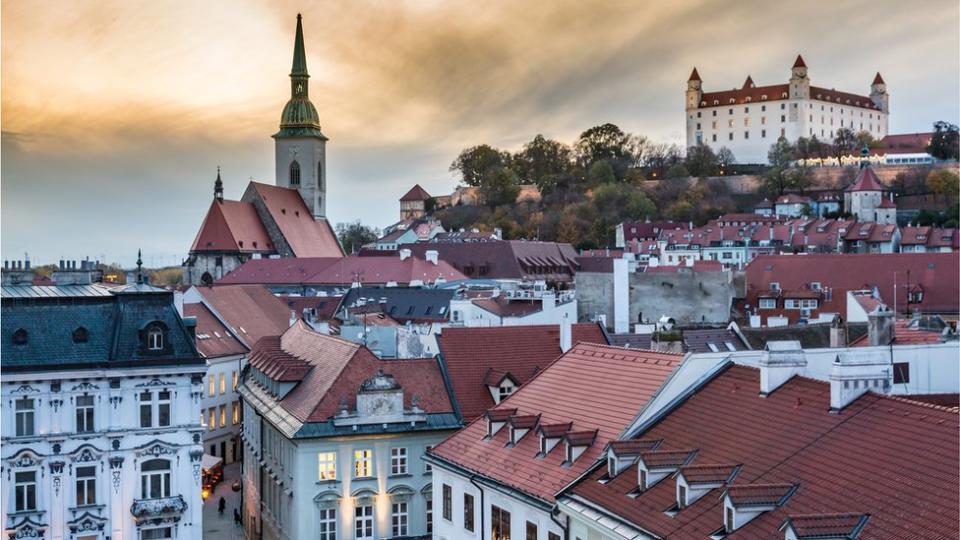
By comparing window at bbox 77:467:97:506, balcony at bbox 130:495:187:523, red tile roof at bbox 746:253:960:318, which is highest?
red tile roof at bbox 746:253:960:318

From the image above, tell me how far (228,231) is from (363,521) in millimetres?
77628

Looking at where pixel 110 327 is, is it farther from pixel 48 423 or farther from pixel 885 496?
pixel 885 496

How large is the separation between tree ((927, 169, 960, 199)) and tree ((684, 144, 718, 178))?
31487 mm

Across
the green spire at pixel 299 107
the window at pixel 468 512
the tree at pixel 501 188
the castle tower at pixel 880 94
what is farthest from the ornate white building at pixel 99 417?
the castle tower at pixel 880 94

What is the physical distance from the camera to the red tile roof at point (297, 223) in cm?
11188

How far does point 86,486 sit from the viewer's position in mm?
30484

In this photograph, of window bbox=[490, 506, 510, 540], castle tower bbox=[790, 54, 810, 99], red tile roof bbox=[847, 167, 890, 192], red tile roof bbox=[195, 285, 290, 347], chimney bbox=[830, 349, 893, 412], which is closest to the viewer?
chimney bbox=[830, 349, 893, 412]

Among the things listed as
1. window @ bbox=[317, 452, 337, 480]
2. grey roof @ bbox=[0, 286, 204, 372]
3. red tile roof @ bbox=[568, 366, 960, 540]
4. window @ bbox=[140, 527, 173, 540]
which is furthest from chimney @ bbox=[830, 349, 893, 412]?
window @ bbox=[140, 527, 173, 540]

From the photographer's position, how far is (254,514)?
1538 inches

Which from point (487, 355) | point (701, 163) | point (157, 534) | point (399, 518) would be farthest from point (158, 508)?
point (701, 163)

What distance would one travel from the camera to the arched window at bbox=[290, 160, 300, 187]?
410 feet

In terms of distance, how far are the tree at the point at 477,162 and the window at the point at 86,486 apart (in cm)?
13972

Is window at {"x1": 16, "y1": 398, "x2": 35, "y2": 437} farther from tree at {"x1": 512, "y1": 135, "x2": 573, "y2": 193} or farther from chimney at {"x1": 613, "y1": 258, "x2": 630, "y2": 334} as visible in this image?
tree at {"x1": 512, "y1": 135, "x2": 573, "y2": 193}

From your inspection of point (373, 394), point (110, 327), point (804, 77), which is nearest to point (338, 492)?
point (373, 394)
